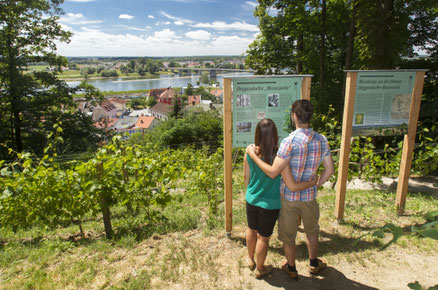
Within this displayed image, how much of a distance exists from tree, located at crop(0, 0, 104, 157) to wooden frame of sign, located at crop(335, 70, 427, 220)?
13.8 metres

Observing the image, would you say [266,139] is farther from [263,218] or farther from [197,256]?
[197,256]

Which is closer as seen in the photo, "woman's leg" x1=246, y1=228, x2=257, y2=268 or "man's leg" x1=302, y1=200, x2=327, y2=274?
"man's leg" x1=302, y1=200, x2=327, y2=274

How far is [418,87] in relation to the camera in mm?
3562

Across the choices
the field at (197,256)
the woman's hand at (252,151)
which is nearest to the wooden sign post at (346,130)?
the field at (197,256)

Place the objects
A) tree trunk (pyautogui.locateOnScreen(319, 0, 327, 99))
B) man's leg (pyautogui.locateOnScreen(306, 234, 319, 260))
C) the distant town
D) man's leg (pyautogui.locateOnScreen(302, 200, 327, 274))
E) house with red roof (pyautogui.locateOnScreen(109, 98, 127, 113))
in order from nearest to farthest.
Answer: man's leg (pyautogui.locateOnScreen(302, 200, 327, 274)) < man's leg (pyautogui.locateOnScreen(306, 234, 319, 260)) < tree trunk (pyautogui.locateOnScreen(319, 0, 327, 99)) < the distant town < house with red roof (pyautogui.locateOnScreen(109, 98, 127, 113))

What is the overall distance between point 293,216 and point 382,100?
214 cm

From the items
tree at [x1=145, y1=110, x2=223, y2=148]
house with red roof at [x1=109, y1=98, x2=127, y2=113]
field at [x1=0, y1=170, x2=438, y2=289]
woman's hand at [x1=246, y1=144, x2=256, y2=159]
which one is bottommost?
house with red roof at [x1=109, y1=98, x2=127, y2=113]

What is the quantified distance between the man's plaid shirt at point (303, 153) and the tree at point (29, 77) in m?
14.1

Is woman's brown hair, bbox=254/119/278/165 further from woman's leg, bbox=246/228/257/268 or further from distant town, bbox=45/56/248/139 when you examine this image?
distant town, bbox=45/56/248/139

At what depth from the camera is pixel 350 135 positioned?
11.5 feet

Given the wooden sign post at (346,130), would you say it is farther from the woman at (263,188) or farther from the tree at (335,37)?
the tree at (335,37)

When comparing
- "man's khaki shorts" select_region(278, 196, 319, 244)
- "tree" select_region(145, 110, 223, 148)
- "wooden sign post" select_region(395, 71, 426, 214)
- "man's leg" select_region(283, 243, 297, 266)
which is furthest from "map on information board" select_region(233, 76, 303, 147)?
"tree" select_region(145, 110, 223, 148)

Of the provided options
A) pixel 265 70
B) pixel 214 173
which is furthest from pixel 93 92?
pixel 214 173

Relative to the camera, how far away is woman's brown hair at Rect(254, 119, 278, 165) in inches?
94.0
